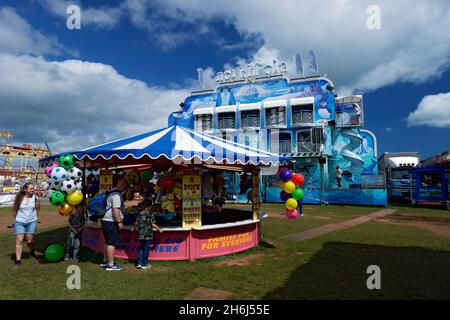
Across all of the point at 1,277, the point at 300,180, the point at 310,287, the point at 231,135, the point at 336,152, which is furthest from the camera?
the point at 231,135

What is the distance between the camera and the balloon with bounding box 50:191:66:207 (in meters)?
7.00

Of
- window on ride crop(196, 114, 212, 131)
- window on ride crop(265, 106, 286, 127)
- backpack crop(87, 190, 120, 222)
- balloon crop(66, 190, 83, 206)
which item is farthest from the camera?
window on ride crop(196, 114, 212, 131)

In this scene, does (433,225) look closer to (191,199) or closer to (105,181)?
(191,199)

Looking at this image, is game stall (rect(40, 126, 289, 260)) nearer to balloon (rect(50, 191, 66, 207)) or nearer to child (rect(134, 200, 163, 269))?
balloon (rect(50, 191, 66, 207))

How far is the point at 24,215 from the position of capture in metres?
6.66

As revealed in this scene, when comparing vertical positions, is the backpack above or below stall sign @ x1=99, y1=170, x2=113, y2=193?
below

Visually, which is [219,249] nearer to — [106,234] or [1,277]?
[106,234]

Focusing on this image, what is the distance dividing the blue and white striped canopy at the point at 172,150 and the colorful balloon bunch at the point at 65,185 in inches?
13.1

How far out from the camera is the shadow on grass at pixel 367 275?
5.18m

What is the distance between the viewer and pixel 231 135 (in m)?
30.1

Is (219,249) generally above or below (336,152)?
below

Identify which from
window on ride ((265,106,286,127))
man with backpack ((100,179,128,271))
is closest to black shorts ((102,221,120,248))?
man with backpack ((100,179,128,271))
